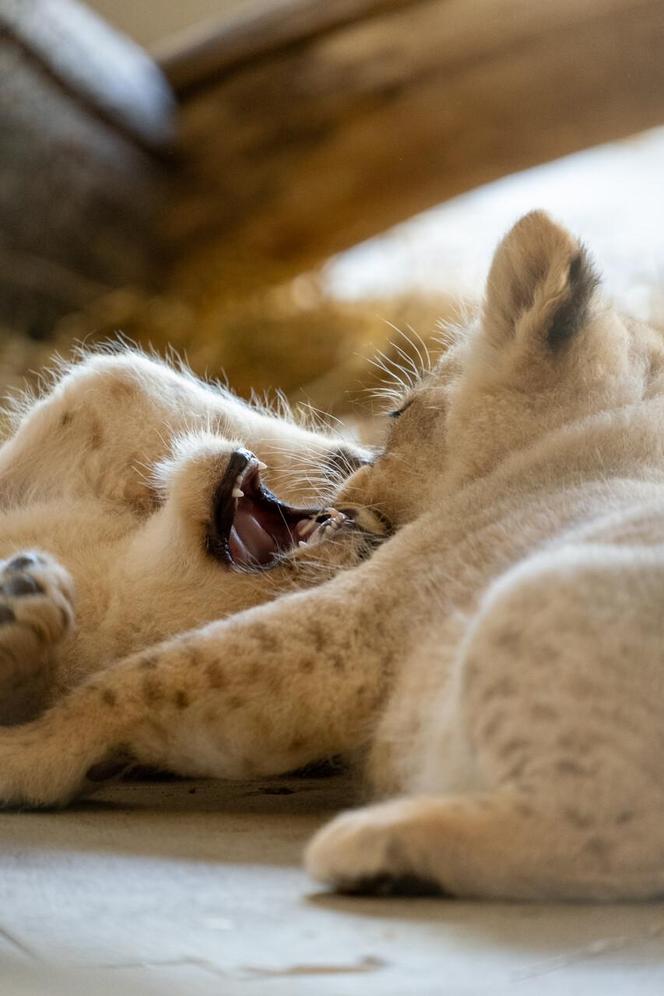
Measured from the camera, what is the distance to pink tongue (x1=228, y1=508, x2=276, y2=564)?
3.00 m

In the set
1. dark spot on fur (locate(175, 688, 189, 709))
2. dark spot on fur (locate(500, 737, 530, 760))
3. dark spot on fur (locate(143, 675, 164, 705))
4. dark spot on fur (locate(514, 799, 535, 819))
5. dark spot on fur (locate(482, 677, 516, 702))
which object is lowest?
dark spot on fur (locate(514, 799, 535, 819))

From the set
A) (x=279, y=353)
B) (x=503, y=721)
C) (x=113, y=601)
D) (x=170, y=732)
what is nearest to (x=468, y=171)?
(x=279, y=353)

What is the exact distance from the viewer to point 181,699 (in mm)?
2334

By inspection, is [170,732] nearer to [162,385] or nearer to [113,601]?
[113,601]

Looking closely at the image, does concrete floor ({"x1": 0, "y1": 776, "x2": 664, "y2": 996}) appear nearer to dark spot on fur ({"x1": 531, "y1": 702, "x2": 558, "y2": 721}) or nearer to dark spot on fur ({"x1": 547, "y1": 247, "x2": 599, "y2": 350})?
dark spot on fur ({"x1": 531, "y1": 702, "x2": 558, "y2": 721})

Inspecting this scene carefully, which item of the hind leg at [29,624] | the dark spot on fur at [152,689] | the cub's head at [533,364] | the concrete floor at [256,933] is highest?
the cub's head at [533,364]

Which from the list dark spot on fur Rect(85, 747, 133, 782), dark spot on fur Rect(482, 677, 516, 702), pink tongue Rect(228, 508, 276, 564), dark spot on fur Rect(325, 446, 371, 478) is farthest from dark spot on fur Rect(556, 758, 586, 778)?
dark spot on fur Rect(325, 446, 371, 478)

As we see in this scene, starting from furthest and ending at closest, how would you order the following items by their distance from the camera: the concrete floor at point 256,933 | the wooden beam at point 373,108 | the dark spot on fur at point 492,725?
the wooden beam at point 373,108
the dark spot on fur at point 492,725
the concrete floor at point 256,933

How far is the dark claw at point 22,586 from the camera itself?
2.38 meters

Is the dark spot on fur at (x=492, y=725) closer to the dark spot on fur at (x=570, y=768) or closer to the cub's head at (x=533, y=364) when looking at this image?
the dark spot on fur at (x=570, y=768)

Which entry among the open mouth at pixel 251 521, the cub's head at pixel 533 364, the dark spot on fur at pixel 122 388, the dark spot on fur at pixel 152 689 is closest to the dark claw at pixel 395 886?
the dark spot on fur at pixel 152 689

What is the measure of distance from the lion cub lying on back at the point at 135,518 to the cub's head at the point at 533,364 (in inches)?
12.1

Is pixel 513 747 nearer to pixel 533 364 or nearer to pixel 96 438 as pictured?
pixel 533 364

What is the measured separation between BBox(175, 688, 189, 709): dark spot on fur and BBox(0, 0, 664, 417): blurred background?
2.72m
